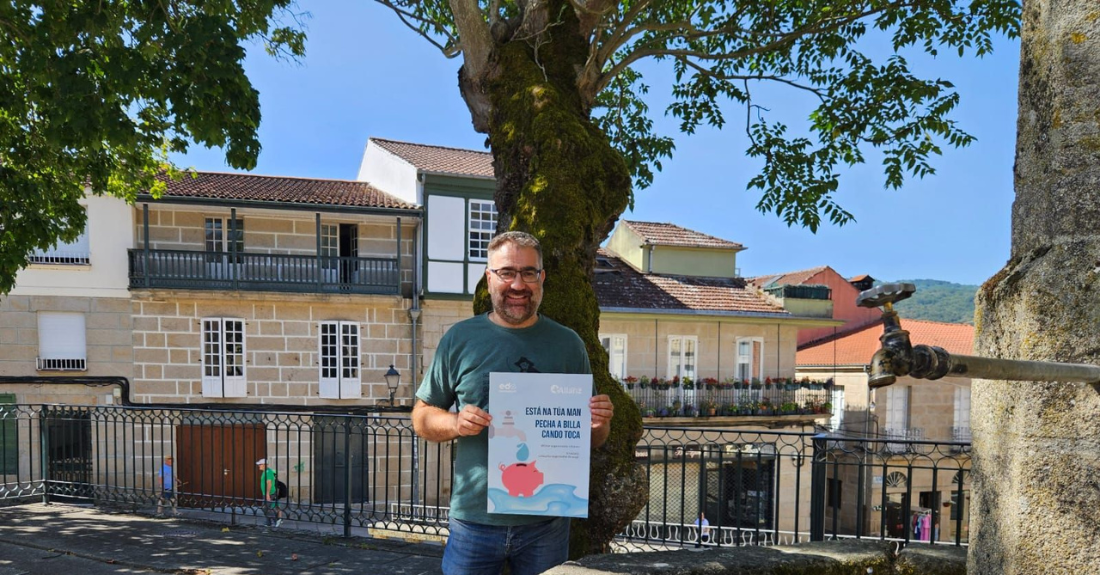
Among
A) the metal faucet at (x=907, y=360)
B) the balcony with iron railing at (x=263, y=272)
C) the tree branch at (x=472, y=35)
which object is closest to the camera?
the metal faucet at (x=907, y=360)

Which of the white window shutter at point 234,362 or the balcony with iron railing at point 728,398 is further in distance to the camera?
the balcony with iron railing at point 728,398

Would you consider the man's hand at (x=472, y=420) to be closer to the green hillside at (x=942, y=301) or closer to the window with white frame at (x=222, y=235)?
the window with white frame at (x=222, y=235)

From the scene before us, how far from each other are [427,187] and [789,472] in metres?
14.4

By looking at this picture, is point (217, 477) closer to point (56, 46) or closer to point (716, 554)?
point (56, 46)

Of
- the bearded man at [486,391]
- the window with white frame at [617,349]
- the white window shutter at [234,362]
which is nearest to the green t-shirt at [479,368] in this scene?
the bearded man at [486,391]

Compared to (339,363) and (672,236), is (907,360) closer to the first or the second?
(339,363)

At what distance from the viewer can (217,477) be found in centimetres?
1841

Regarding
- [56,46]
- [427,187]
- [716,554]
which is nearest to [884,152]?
[716,554]

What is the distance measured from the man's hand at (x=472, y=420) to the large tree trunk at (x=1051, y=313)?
165 cm

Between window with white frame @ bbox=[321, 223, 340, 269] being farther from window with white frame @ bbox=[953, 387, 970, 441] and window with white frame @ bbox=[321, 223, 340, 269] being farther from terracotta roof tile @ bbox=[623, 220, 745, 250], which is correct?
window with white frame @ bbox=[953, 387, 970, 441]

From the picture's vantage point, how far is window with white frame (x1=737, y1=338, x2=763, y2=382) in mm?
23375

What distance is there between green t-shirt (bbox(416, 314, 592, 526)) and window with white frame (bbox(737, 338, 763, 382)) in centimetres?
2153

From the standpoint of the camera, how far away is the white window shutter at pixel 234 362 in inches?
730

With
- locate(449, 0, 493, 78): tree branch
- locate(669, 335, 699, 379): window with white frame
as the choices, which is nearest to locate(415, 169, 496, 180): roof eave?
locate(669, 335, 699, 379): window with white frame
